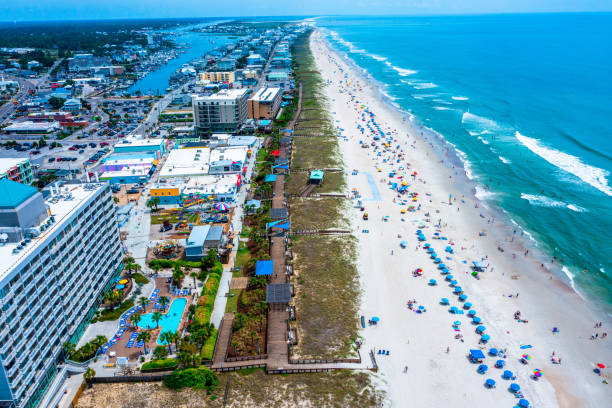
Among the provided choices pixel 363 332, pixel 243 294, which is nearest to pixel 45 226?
pixel 243 294

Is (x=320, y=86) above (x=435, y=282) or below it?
above

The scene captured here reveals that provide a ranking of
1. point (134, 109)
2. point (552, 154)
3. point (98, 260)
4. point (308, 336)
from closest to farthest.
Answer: point (308, 336), point (98, 260), point (552, 154), point (134, 109)

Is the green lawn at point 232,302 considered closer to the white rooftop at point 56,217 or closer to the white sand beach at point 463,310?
the white sand beach at point 463,310

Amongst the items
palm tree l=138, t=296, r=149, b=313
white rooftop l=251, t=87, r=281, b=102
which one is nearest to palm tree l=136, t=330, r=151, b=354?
palm tree l=138, t=296, r=149, b=313

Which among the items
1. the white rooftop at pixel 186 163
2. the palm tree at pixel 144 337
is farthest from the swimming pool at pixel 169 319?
the white rooftop at pixel 186 163

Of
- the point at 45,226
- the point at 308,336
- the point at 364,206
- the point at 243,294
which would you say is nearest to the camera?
the point at 45,226

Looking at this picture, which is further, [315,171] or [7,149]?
[7,149]

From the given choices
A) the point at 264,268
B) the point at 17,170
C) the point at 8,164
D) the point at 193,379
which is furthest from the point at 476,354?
the point at 8,164

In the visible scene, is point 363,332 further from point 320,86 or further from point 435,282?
point 320,86

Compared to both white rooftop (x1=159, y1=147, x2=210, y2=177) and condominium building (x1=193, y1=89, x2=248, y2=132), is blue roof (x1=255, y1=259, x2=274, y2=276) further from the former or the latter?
condominium building (x1=193, y1=89, x2=248, y2=132)
